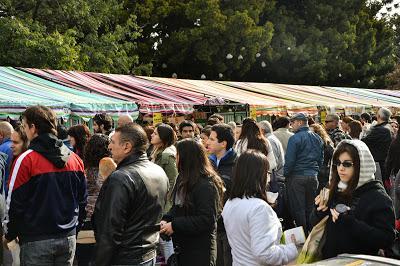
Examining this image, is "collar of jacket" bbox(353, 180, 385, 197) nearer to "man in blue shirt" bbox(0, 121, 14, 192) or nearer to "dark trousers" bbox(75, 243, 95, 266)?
"dark trousers" bbox(75, 243, 95, 266)

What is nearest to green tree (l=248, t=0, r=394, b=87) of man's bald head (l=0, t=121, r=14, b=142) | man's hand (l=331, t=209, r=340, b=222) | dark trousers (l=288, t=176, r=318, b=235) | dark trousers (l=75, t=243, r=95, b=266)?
A: dark trousers (l=288, t=176, r=318, b=235)

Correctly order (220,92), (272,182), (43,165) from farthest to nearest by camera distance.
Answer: (220,92) < (272,182) < (43,165)

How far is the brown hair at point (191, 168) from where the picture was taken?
4.86 meters

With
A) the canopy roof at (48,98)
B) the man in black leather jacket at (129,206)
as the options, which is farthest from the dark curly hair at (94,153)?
the canopy roof at (48,98)

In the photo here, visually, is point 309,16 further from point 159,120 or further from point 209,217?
point 209,217

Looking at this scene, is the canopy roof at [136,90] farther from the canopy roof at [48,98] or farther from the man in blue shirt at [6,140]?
the man in blue shirt at [6,140]

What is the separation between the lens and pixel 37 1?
70.4 feet

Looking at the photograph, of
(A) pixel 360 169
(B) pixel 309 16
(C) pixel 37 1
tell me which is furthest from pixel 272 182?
(B) pixel 309 16

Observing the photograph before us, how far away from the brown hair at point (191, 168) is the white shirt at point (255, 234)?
69 cm

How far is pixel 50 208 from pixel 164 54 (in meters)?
23.7

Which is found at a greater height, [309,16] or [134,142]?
[309,16]

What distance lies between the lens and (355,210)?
396cm

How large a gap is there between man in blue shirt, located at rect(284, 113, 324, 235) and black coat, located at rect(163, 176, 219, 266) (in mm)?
4281

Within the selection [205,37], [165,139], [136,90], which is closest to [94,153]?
[165,139]
